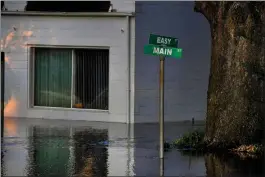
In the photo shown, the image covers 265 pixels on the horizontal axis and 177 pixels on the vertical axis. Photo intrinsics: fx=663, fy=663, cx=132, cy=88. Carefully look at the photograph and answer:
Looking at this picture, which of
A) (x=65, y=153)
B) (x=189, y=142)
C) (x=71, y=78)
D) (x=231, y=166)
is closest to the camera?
(x=231, y=166)

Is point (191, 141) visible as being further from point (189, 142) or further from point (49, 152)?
point (49, 152)

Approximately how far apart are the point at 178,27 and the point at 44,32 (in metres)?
4.12

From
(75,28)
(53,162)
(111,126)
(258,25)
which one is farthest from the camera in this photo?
(75,28)

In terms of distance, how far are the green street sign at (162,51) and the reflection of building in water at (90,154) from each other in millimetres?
2147

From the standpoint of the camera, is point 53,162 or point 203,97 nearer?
point 53,162

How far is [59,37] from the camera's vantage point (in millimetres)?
20297

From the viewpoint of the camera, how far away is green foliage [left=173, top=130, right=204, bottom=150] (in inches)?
539

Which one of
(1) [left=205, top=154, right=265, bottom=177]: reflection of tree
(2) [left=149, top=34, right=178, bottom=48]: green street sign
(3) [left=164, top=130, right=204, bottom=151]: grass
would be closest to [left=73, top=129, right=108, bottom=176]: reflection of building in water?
(3) [left=164, top=130, right=204, bottom=151]: grass

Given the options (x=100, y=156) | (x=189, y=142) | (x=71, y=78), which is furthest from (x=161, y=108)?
(x=71, y=78)

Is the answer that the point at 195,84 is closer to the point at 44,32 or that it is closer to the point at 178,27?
the point at 178,27

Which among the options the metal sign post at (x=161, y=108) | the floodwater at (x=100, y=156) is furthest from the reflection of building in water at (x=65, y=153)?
the metal sign post at (x=161, y=108)

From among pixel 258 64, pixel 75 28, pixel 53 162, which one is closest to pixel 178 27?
pixel 75 28

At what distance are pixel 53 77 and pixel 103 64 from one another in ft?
5.91

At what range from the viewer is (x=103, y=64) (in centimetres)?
2016
